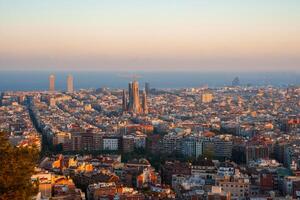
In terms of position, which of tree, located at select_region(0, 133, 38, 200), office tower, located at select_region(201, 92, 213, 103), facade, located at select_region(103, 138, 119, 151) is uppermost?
tree, located at select_region(0, 133, 38, 200)

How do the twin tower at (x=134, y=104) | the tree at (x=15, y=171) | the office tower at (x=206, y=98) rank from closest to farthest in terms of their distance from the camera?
the tree at (x=15, y=171) < the twin tower at (x=134, y=104) < the office tower at (x=206, y=98)

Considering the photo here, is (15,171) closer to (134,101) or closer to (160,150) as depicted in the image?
A: (160,150)

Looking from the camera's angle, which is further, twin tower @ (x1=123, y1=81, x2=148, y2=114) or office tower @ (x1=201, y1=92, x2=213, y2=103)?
office tower @ (x1=201, y1=92, x2=213, y2=103)

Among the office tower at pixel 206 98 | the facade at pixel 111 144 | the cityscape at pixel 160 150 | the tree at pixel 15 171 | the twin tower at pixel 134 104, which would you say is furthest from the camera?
the office tower at pixel 206 98

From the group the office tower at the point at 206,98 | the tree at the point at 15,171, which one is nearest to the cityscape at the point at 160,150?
the tree at the point at 15,171

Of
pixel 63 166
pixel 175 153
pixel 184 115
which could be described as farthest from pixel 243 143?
pixel 184 115

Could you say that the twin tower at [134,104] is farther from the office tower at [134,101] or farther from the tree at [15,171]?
the tree at [15,171]

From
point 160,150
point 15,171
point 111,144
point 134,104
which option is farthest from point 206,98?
point 15,171

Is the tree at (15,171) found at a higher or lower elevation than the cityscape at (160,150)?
higher

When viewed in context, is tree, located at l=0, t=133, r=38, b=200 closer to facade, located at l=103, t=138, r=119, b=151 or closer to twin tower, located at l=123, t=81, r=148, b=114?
facade, located at l=103, t=138, r=119, b=151

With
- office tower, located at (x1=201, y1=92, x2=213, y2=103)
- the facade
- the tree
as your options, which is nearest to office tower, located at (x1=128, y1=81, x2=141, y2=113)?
office tower, located at (x1=201, y1=92, x2=213, y2=103)
